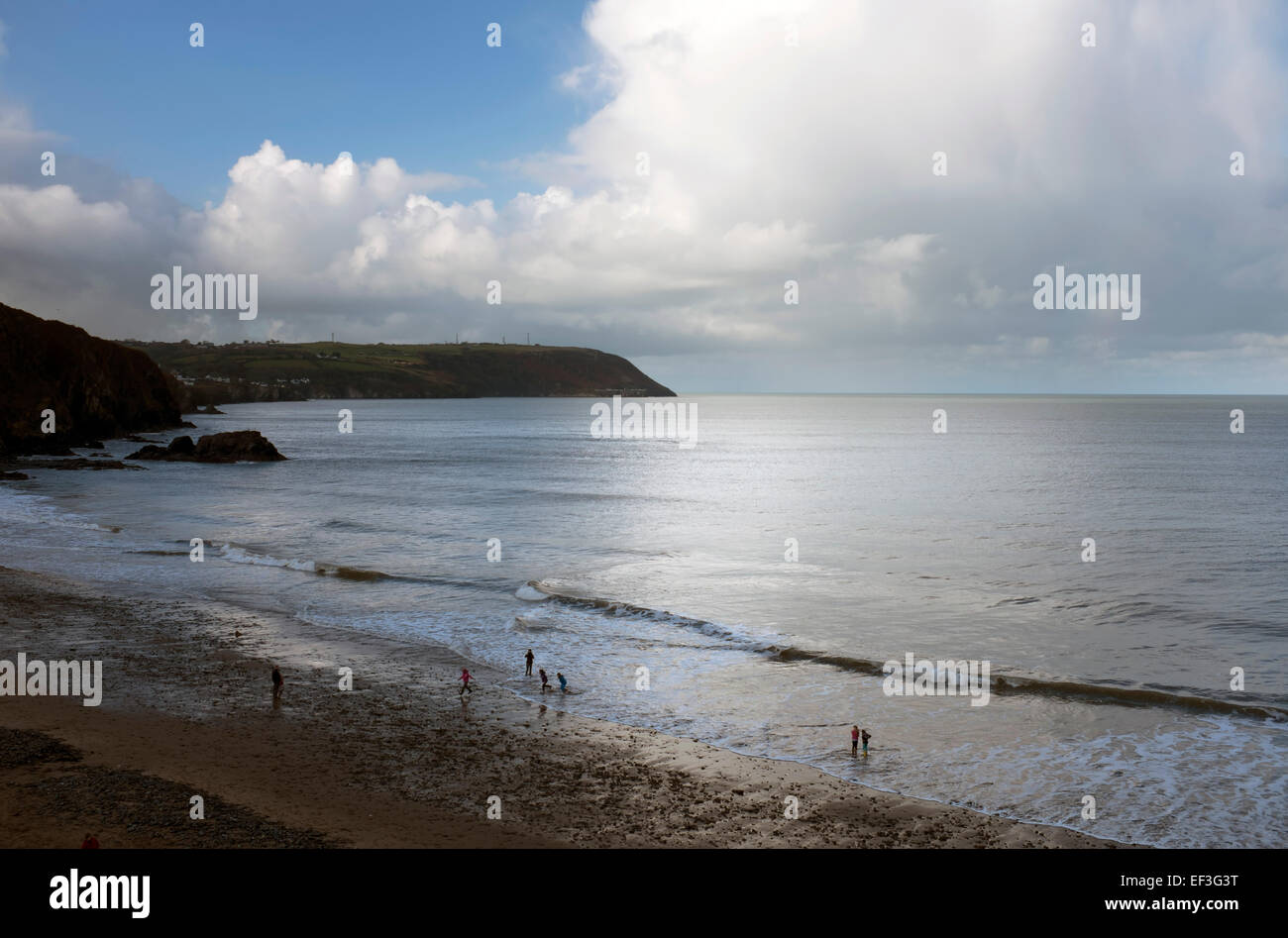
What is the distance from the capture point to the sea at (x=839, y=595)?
56.9 feet

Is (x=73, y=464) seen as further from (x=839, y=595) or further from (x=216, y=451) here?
(x=839, y=595)

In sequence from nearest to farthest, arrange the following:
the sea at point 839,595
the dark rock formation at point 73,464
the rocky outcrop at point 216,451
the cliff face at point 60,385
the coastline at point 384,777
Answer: the coastline at point 384,777 < the sea at point 839,595 < the dark rock formation at point 73,464 < the cliff face at point 60,385 < the rocky outcrop at point 216,451

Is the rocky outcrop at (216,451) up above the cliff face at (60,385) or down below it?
below

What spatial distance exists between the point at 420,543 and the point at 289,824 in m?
31.1

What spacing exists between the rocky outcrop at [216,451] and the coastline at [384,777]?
66.7 metres

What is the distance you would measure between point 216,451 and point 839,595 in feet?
242

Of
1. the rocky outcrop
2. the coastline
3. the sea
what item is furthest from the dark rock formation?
the coastline


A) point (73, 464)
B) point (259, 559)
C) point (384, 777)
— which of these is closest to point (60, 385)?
point (73, 464)

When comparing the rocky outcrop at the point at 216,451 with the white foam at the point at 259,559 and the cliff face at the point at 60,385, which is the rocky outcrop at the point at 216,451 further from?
the white foam at the point at 259,559

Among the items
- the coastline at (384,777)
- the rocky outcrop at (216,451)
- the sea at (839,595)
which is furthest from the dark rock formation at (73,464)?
the coastline at (384,777)

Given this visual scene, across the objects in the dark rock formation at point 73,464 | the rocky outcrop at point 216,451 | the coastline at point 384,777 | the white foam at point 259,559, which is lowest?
the coastline at point 384,777

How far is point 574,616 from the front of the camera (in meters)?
29.6

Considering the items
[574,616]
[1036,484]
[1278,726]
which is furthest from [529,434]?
[1278,726]

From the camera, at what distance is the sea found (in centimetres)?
1734
